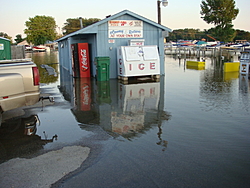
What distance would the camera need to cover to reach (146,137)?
20.0 ft

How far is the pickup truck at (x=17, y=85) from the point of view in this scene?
6.20m

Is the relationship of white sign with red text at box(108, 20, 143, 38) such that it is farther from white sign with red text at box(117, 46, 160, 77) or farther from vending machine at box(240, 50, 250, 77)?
vending machine at box(240, 50, 250, 77)

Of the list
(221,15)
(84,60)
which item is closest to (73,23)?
(221,15)

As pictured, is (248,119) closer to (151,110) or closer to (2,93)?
(151,110)

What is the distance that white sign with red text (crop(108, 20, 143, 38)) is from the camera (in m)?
16.4

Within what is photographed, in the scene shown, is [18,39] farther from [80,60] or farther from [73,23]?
[80,60]

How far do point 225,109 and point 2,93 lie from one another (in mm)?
6205

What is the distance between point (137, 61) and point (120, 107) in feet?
22.1

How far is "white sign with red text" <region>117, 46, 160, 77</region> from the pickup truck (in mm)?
8771

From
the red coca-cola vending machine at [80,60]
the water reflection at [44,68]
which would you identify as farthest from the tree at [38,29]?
the red coca-cola vending machine at [80,60]

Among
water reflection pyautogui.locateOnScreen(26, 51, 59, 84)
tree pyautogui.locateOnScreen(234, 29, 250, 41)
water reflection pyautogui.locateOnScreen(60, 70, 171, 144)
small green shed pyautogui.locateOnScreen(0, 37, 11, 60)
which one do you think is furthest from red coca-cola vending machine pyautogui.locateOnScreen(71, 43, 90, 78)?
tree pyautogui.locateOnScreen(234, 29, 250, 41)

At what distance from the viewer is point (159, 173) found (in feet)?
14.4

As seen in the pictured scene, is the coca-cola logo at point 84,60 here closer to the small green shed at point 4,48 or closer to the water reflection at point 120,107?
the water reflection at point 120,107

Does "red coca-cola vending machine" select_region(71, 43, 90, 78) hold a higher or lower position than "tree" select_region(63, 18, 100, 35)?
lower
